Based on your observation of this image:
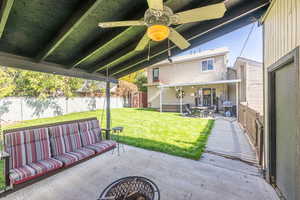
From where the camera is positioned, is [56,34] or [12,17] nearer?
[12,17]

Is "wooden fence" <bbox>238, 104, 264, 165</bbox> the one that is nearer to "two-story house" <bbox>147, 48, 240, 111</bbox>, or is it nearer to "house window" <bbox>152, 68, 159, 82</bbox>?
→ "two-story house" <bbox>147, 48, 240, 111</bbox>

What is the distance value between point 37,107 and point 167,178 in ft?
38.2

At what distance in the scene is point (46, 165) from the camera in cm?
256

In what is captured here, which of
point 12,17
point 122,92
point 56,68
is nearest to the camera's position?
point 12,17

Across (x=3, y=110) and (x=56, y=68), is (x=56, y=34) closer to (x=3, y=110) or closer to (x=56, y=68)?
(x=56, y=68)

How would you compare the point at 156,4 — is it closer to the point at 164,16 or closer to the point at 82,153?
the point at 164,16

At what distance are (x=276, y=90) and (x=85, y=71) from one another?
4943 mm

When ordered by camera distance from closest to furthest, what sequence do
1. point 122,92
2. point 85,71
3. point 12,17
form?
1. point 12,17
2. point 85,71
3. point 122,92

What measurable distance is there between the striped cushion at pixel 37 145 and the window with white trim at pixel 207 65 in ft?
41.4

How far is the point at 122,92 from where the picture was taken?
62.9 ft

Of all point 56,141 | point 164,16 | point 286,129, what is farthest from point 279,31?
point 56,141

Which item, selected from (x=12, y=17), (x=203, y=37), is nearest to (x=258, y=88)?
(x=203, y=37)

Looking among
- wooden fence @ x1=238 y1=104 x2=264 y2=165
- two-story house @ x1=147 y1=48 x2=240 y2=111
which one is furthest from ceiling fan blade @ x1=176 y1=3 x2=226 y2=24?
two-story house @ x1=147 y1=48 x2=240 y2=111

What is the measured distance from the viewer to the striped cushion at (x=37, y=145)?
8.90 ft
